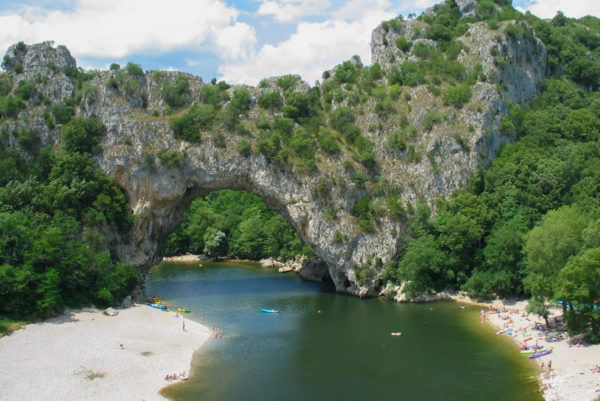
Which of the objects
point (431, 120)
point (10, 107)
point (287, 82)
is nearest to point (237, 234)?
point (287, 82)

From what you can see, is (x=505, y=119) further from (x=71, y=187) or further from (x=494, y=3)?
(x=71, y=187)

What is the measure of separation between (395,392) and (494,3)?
70528 millimetres

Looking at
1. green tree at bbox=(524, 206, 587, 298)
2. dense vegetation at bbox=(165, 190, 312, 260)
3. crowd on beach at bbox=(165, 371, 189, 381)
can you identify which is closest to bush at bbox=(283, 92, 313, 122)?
dense vegetation at bbox=(165, 190, 312, 260)

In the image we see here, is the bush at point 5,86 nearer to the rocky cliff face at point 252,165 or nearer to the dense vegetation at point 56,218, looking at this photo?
the dense vegetation at point 56,218

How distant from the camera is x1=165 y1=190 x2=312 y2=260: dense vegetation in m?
89.8

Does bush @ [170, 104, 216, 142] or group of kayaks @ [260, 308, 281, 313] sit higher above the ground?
bush @ [170, 104, 216, 142]

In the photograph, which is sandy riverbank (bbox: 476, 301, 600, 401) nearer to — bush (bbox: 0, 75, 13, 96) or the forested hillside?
the forested hillside

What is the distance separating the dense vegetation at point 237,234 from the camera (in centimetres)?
8975

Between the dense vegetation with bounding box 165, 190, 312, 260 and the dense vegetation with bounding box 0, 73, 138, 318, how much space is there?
105ft

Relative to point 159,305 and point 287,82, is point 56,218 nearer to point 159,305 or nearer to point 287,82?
point 159,305

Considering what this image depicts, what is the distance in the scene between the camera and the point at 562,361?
36625 mm

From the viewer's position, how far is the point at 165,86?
66.4 meters

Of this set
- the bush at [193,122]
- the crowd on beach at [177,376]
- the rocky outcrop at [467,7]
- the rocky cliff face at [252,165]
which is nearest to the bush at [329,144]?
the rocky cliff face at [252,165]

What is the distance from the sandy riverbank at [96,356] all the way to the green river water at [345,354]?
82.6 inches
